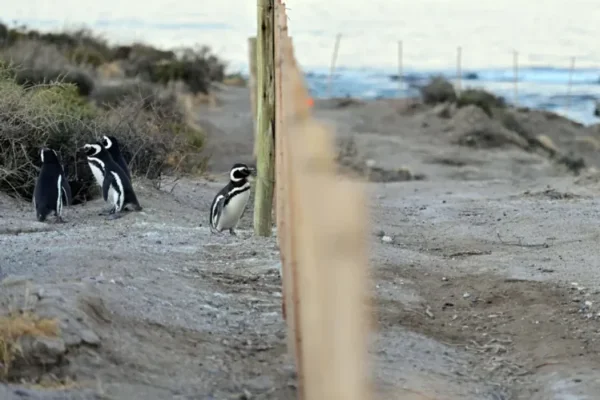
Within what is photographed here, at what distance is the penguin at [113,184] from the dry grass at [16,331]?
613 centimetres

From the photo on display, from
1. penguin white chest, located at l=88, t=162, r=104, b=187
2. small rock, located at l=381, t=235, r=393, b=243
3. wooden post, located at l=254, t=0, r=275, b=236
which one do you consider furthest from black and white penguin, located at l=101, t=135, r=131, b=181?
wooden post, located at l=254, t=0, r=275, b=236

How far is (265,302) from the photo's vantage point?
761 centimetres

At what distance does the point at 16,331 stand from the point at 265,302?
2.25 m

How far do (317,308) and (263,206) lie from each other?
653 centimetres

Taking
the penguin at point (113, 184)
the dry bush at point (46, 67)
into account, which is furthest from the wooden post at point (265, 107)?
the dry bush at point (46, 67)

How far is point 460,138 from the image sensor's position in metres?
32.0

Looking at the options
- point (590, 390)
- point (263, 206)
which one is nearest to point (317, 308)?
point (590, 390)

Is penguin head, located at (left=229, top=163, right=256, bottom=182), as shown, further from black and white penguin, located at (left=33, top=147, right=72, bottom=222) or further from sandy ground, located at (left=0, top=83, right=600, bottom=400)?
black and white penguin, located at (left=33, top=147, right=72, bottom=222)

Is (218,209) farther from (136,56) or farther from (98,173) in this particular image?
(136,56)

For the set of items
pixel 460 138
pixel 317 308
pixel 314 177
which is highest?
pixel 314 177

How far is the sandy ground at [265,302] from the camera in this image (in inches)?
235

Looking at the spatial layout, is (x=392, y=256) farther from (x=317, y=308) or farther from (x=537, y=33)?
(x=537, y=33)

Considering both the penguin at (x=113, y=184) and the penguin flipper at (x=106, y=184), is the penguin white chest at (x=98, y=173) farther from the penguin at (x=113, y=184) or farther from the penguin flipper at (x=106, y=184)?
the penguin flipper at (x=106, y=184)

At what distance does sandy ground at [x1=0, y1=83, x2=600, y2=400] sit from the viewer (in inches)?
235
